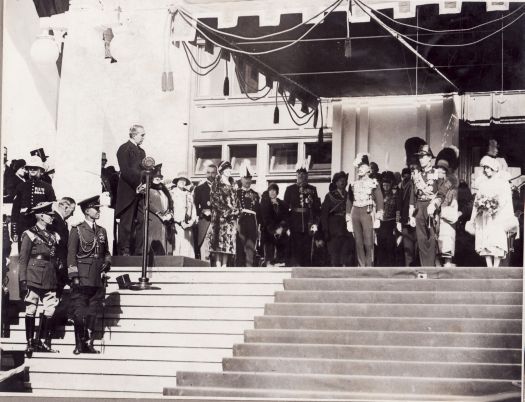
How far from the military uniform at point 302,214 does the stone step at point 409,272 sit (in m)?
0.57

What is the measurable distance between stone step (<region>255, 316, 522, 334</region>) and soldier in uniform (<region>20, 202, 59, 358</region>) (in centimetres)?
191

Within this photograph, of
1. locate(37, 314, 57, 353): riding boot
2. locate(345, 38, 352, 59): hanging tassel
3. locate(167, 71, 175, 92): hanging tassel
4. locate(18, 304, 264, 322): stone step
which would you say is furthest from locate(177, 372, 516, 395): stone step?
locate(345, 38, 352, 59): hanging tassel

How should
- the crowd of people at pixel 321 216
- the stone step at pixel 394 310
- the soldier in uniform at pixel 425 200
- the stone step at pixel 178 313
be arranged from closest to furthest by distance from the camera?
1. the stone step at pixel 394 310
2. the stone step at pixel 178 313
3. the crowd of people at pixel 321 216
4. the soldier in uniform at pixel 425 200

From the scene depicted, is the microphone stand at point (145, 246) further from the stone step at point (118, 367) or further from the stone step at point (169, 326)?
the stone step at point (118, 367)

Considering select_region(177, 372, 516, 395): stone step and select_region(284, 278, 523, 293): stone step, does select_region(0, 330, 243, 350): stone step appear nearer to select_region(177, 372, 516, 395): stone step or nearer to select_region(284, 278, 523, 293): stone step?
select_region(177, 372, 516, 395): stone step

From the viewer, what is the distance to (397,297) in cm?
1116

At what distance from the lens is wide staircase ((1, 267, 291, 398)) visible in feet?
35.8

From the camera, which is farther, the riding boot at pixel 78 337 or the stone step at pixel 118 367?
the riding boot at pixel 78 337

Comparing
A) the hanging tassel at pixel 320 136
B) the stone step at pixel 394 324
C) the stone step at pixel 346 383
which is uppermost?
the hanging tassel at pixel 320 136

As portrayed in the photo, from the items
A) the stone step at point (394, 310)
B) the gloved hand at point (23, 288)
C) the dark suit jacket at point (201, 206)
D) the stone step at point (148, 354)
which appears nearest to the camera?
the stone step at point (394, 310)

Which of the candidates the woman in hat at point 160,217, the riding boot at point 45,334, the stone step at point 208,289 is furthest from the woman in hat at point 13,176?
the woman in hat at point 160,217

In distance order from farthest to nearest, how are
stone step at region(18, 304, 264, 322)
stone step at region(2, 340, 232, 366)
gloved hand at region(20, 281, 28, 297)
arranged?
gloved hand at region(20, 281, 28, 297)
stone step at region(18, 304, 264, 322)
stone step at region(2, 340, 232, 366)

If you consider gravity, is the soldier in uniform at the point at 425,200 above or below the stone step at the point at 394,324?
above

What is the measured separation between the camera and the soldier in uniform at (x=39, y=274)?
11.3 m
